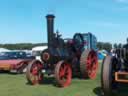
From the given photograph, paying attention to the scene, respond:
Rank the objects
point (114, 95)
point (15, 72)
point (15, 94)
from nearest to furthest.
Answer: point (114, 95)
point (15, 94)
point (15, 72)

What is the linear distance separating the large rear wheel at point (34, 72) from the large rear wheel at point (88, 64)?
171 cm

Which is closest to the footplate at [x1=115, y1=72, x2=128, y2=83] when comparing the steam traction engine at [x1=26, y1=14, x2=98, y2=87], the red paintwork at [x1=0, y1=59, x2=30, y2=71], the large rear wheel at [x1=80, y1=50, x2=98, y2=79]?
the steam traction engine at [x1=26, y1=14, x2=98, y2=87]

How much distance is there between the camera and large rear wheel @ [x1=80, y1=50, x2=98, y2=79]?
13.1 metres

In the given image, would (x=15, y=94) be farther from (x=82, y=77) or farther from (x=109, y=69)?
(x=82, y=77)

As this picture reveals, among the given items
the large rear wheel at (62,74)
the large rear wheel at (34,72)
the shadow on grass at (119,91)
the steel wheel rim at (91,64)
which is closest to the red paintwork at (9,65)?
the steel wheel rim at (91,64)

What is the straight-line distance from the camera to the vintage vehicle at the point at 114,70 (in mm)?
8250

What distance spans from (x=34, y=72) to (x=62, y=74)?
1.27 m

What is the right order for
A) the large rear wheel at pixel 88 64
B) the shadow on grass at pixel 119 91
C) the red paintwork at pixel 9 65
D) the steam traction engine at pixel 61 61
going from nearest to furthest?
the shadow on grass at pixel 119 91
the steam traction engine at pixel 61 61
the large rear wheel at pixel 88 64
the red paintwork at pixel 9 65

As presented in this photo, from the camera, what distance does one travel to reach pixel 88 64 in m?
13.5

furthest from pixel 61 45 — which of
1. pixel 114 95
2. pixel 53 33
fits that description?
pixel 114 95

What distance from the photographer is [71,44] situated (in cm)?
1353

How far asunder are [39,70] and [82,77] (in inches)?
87.0

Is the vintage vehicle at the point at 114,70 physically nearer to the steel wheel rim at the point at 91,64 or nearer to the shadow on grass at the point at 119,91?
the shadow on grass at the point at 119,91

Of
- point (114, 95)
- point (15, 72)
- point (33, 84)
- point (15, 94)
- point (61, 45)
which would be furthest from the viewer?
point (15, 72)
